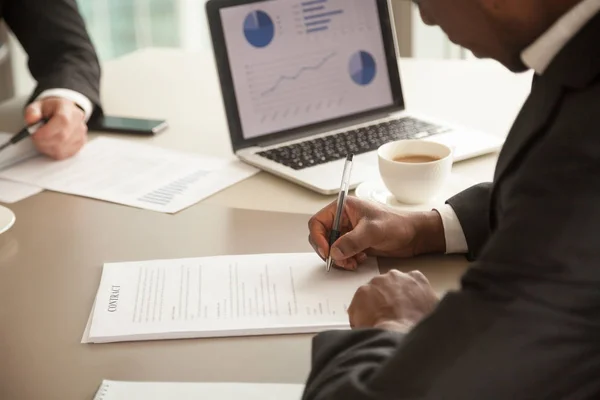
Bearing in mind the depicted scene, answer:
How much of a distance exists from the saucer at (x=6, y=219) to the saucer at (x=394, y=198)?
0.54 meters

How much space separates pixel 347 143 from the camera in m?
1.54

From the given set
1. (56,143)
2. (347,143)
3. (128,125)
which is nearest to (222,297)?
(347,143)

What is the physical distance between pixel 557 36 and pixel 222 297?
0.54 m

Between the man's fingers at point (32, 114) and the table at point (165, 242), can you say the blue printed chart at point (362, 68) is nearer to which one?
the table at point (165, 242)

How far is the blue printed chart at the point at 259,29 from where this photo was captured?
155 cm

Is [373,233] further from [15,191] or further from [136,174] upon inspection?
[15,191]

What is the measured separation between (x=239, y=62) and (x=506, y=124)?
0.54 m

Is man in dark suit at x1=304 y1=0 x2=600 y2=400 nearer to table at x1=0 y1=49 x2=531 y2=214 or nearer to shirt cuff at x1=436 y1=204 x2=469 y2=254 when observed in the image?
shirt cuff at x1=436 y1=204 x2=469 y2=254

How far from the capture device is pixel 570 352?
67 cm

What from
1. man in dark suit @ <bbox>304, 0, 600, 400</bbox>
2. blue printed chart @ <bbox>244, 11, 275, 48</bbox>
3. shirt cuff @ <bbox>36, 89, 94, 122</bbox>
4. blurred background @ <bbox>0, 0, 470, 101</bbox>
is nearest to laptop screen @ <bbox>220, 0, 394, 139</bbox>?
blue printed chart @ <bbox>244, 11, 275, 48</bbox>

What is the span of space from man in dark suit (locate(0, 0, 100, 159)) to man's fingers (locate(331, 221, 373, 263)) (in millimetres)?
700

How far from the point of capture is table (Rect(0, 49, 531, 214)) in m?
1.40

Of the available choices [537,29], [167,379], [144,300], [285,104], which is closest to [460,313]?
[537,29]

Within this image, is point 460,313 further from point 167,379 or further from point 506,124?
point 506,124
